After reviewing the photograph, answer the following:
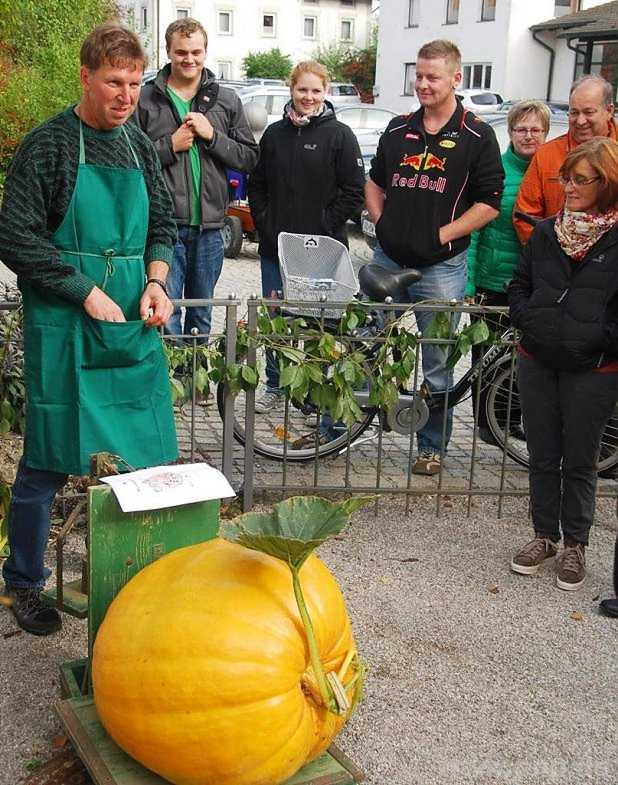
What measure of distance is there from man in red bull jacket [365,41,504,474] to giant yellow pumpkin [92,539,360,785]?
2.87 meters

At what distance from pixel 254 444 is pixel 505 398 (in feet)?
4.81

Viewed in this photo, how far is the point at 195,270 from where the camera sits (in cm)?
615

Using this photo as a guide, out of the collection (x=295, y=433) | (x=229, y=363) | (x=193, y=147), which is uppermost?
(x=193, y=147)

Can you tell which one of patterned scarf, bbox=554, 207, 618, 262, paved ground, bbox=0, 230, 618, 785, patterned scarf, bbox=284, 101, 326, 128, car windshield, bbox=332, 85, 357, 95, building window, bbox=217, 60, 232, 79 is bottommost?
paved ground, bbox=0, 230, 618, 785

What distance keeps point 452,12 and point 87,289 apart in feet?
149

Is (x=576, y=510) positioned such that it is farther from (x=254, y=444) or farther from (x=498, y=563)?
(x=254, y=444)

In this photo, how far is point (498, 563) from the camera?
494 cm

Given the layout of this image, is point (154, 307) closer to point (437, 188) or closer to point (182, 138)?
point (182, 138)

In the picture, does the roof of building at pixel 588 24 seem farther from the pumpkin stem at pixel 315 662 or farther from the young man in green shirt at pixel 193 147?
the pumpkin stem at pixel 315 662

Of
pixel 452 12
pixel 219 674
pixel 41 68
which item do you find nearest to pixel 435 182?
pixel 219 674

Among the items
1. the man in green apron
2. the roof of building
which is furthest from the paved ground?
the roof of building

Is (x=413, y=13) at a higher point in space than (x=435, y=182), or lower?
higher

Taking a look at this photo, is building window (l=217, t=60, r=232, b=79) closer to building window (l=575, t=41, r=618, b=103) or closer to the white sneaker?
building window (l=575, t=41, r=618, b=103)

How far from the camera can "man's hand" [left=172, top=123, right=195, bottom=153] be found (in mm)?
5863
